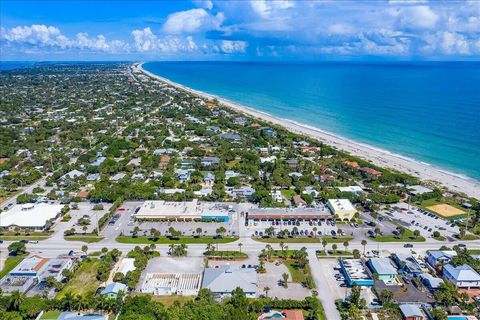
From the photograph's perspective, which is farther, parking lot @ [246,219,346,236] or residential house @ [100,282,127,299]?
parking lot @ [246,219,346,236]

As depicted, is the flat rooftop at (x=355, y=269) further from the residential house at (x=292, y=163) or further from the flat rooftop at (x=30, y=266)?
the residential house at (x=292, y=163)

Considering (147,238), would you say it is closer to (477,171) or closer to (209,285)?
(209,285)

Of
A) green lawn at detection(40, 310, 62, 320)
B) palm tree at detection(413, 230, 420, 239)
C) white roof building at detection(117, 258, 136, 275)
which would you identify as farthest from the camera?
palm tree at detection(413, 230, 420, 239)

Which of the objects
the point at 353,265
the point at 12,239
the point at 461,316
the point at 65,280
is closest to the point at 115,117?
the point at 12,239

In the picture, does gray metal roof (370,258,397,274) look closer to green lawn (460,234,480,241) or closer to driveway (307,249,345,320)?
driveway (307,249,345,320)

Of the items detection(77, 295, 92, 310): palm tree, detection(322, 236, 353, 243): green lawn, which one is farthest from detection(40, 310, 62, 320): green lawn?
detection(322, 236, 353, 243): green lawn

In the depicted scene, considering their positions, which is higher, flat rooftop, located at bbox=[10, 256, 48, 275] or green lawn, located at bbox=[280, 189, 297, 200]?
flat rooftop, located at bbox=[10, 256, 48, 275]

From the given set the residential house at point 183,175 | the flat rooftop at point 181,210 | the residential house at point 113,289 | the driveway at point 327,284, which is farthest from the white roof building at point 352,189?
the residential house at point 113,289

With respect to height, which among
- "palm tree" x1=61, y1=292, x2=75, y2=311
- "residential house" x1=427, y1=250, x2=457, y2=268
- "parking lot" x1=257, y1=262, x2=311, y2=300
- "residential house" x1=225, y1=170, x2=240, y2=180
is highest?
"palm tree" x1=61, y1=292, x2=75, y2=311
